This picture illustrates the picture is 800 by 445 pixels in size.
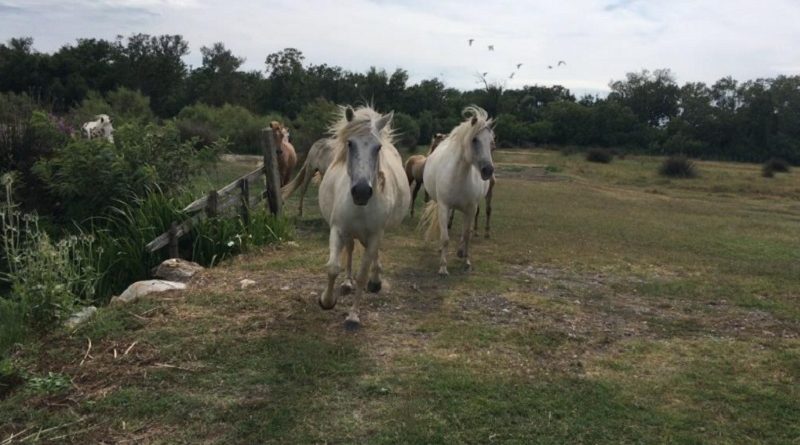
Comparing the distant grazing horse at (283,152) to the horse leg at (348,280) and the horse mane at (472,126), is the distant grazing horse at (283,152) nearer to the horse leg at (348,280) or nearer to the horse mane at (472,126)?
the horse mane at (472,126)

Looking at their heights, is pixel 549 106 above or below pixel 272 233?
above

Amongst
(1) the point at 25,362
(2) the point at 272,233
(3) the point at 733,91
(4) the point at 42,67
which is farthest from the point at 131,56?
(3) the point at 733,91

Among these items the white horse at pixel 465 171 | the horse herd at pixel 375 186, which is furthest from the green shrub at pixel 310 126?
the horse herd at pixel 375 186

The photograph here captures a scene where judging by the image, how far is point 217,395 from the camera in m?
3.75

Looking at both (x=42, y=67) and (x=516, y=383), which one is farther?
(x=42, y=67)

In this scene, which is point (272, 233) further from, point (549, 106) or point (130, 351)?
point (549, 106)

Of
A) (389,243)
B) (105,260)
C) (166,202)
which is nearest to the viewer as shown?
(105,260)

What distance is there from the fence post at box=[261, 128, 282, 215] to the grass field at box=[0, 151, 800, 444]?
129 cm

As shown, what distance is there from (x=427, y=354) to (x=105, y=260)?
418 cm

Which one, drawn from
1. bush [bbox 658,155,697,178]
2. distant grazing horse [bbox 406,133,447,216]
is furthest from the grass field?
bush [bbox 658,155,697,178]

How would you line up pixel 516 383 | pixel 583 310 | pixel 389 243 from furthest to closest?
pixel 389 243 < pixel 583 310 < pixel 516 383

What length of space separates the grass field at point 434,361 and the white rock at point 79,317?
0.12 m

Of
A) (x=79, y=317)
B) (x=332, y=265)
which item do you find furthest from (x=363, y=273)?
(x=79, y=317)

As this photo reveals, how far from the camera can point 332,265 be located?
4840mm
